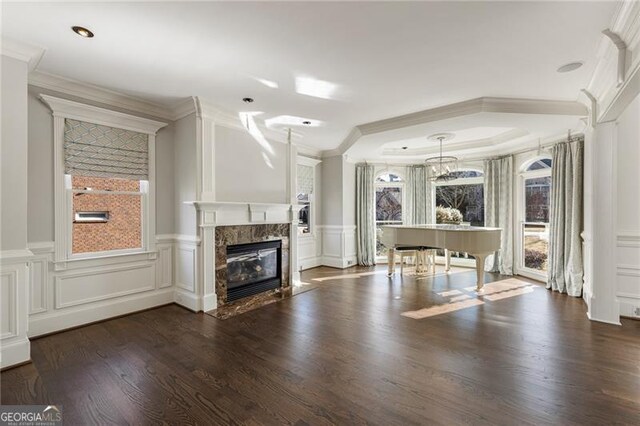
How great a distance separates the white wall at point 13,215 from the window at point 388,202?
6.19m

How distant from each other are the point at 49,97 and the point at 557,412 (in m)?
5.13

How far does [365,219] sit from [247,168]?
333 centimetres

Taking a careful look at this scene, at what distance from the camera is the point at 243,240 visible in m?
4.27

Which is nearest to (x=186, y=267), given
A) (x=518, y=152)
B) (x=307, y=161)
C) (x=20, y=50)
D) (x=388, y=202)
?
(x=20, y=50)

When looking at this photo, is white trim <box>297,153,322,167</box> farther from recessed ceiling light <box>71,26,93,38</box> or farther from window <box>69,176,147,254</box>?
recessed ceiling light <box>71,26,93,38</box>

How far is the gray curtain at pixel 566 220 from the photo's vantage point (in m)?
4.45

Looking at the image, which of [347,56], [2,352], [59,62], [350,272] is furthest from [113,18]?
[350,272]

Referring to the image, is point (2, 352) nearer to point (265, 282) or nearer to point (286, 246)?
point (265, 282)

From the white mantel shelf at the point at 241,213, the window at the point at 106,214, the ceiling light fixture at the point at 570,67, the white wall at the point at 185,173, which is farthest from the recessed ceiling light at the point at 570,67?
the window at the point at 106,214

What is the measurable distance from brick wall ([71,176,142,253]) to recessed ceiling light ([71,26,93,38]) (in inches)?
66.7

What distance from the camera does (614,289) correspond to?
135 inches

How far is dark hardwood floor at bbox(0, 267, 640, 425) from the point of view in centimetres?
191

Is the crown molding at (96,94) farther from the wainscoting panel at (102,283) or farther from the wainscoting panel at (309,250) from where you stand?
the wainscoting panel at (309,250)

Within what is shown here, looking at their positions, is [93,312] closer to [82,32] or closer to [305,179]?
[82,32]
